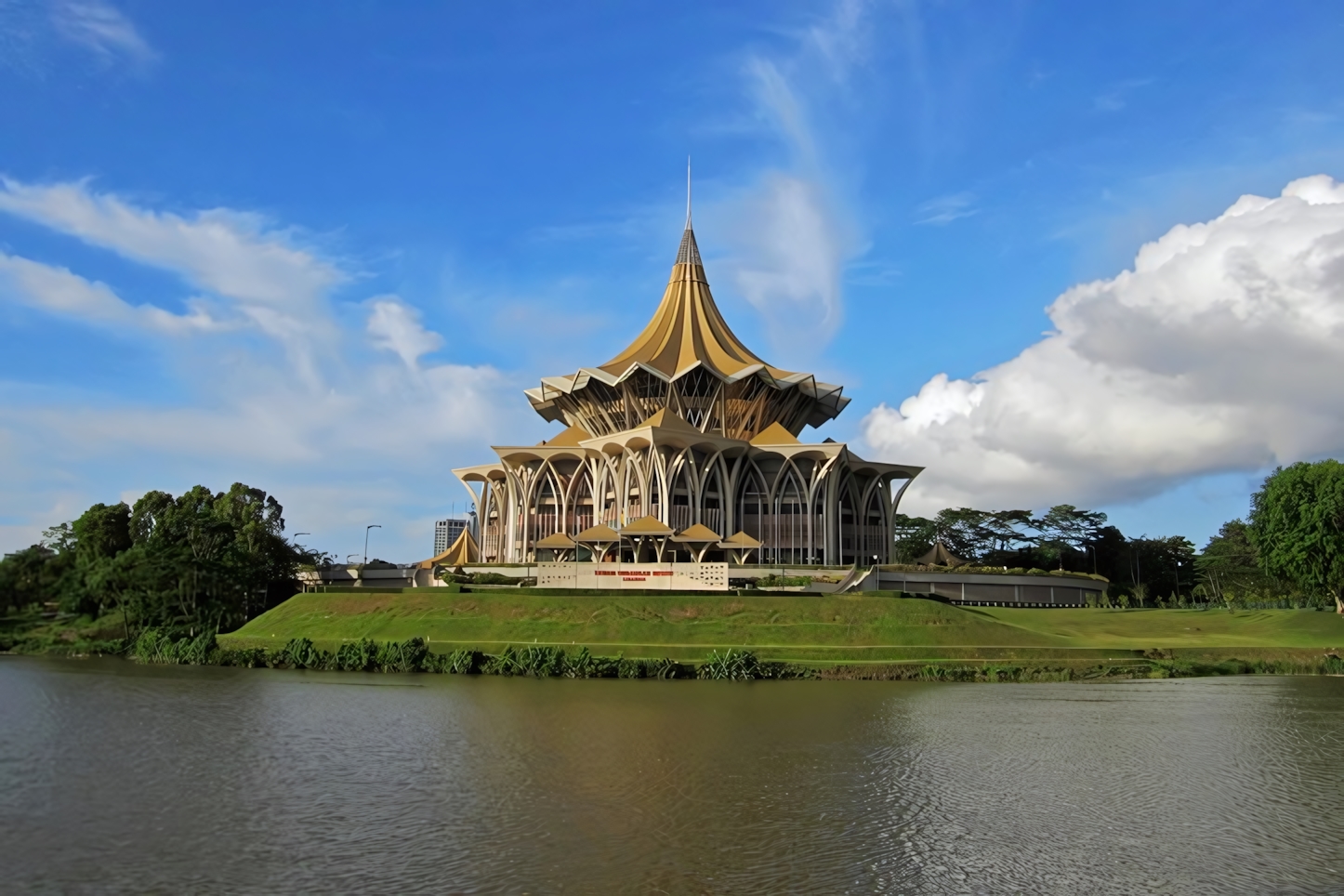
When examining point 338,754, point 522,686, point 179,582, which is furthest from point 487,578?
point 338,754

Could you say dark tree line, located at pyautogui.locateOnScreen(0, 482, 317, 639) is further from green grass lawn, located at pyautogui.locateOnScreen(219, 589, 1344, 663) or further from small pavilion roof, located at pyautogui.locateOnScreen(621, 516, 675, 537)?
small pavilion roof, located at pyautogui.locateOnScreen(621, 516, 675, 537)

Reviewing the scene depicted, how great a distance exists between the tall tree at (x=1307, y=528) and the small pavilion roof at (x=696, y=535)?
1166 inches

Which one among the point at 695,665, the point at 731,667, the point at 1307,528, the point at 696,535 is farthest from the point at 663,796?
the point at 1307,528

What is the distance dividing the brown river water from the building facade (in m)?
36.3

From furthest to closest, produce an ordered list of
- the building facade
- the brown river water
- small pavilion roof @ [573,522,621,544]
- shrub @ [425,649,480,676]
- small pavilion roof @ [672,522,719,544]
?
the building facade, small pavilion roof @ [573,522,621,544], small pavilion roof @ [672,522,719,544], shrub @ [425,649,480,676], the brown river water

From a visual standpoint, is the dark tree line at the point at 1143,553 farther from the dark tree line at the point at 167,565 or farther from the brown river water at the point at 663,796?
the dark tree line at the point at 167,565

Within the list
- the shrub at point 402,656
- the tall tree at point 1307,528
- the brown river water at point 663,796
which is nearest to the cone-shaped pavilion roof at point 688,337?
the tall tree at point 1307,528

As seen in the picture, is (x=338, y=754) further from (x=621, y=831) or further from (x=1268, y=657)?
(x=1268, y=657)

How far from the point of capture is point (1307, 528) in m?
53.3

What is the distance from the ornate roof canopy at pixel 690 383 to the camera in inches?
2808

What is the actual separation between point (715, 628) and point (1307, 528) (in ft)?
109

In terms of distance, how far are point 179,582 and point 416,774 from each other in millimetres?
38145

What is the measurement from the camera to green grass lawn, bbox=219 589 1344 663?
38.4m

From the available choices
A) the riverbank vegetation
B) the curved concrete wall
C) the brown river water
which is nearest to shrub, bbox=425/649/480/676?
the riverbank vegetation
